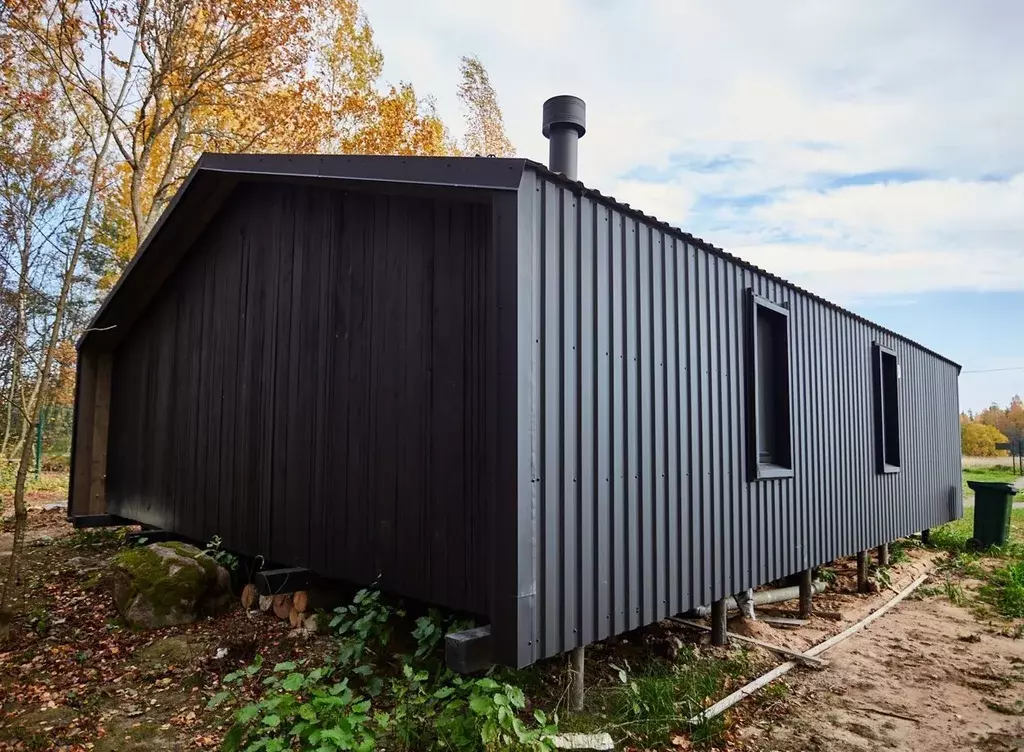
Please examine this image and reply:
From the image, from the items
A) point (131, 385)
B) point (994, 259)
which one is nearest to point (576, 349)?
point (131, 385)

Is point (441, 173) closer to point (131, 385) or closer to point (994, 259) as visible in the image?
point (131, 385)

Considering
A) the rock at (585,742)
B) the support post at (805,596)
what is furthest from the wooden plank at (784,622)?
the rock at (585,742)

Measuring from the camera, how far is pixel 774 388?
600 cm

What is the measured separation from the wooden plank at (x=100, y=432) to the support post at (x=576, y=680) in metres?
7.51

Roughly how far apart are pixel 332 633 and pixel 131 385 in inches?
204

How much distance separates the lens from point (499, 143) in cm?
2359

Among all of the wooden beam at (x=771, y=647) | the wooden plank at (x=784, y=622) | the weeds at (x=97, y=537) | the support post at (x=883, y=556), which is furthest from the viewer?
the support post at (x=883, y=556)

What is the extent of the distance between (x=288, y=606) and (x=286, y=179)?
3.57m

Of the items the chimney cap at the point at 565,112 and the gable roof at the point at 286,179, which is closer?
the gable roof at the point at 286,179

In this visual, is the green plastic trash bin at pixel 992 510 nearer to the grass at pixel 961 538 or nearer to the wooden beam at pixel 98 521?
the grass at pixel 961 538

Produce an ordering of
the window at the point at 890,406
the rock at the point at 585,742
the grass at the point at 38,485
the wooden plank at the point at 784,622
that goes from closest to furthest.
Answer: the rock at the point at 585,742 → the wooden plank at the point at 784,622 → the window at the point at 890,406 → the grass at the point at 38,485

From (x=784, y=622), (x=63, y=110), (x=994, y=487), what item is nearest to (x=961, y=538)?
(x=994, y=487)

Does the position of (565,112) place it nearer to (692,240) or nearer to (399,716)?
(692,240)

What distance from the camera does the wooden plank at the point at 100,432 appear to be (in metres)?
8.55
